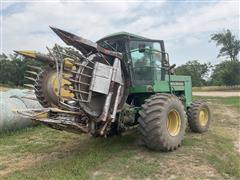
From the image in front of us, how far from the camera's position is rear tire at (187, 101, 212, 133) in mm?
8981

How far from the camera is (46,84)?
7.36m

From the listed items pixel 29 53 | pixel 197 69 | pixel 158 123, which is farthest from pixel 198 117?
pixel 197 69

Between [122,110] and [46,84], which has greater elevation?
[46,84]

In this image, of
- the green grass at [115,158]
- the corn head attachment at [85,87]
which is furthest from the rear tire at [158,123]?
the corn head attachment at [85,87]

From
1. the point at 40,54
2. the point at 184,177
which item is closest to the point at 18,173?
the point at 40,54

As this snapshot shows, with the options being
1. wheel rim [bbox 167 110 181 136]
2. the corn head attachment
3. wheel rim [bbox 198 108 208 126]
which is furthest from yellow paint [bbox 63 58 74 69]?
wheel rim [bbox 198 108 208 126]

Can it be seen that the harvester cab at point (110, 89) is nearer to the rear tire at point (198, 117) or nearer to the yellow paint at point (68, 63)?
the yellow paint at point (68, 63)

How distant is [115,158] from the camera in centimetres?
634

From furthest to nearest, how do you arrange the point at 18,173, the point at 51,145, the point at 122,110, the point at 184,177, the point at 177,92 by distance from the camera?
the point at 177,92
the point at 51,145
the point at 122,110
the point at 18,173
the point at 184,177

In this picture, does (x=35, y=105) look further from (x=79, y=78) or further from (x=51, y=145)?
(x=79, y=78)

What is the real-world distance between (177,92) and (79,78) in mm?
3826

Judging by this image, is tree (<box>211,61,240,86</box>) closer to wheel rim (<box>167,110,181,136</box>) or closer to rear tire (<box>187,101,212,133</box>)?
rear tire (<box>187,101,212,133</box>)

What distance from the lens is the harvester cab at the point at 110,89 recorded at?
5.92 meters

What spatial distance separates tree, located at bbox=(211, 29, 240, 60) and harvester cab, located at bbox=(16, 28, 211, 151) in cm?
5836
